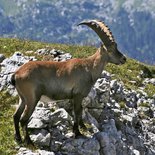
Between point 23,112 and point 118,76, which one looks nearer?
point 23,112

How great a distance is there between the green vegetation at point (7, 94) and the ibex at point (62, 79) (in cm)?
71

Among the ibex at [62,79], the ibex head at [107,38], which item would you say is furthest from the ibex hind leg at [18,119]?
Result: the ibex head at [107,38]

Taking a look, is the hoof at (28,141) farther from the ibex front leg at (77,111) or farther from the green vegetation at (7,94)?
the ibex front leg at (77,111)

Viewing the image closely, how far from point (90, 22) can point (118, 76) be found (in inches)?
513

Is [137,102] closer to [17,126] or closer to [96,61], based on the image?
[96,61]

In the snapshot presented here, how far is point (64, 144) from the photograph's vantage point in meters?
18.2

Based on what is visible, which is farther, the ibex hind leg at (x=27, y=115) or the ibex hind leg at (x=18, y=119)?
the ibex hind leg at (x=18, y=119)

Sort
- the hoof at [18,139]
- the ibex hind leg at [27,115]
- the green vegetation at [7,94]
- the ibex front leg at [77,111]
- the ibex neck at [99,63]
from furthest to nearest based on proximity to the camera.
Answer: the ibex neck at [99,63], the ibex front leg at [77,111], the green vegetation at [7,94], the hoof at [18,139], the ibex hind leg at [27,115]

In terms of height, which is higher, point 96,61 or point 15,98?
point 96,61

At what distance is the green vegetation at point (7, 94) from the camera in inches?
704

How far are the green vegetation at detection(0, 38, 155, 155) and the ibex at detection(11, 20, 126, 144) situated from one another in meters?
0.71

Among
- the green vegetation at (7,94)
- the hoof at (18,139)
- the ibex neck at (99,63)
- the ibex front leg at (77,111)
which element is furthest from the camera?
the ibex neck at (99,63)

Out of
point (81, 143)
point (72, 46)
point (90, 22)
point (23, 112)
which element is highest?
point (90, 22)

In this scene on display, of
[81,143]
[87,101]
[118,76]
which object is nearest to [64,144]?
[81,143]
